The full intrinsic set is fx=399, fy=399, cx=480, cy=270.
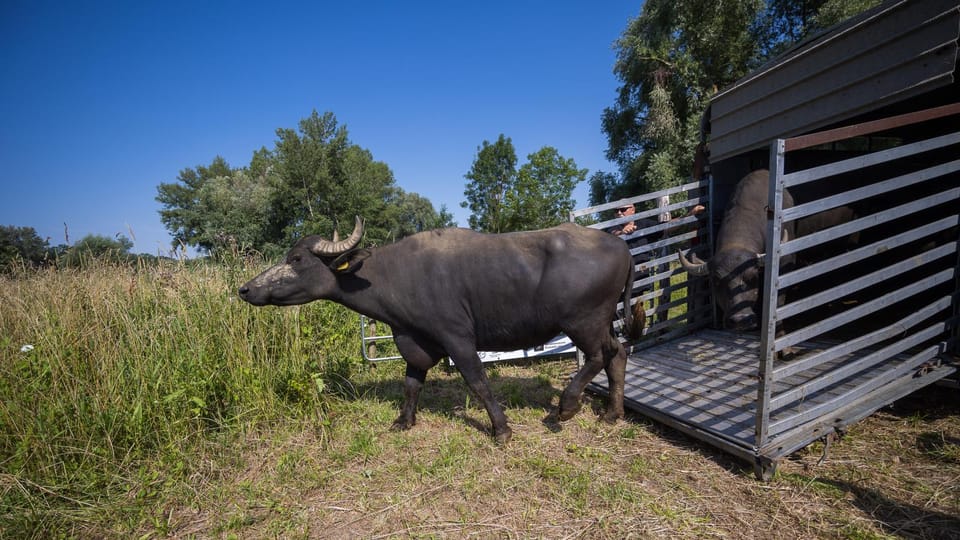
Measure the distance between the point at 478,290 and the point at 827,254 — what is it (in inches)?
224

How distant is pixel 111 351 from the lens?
4.39 metres

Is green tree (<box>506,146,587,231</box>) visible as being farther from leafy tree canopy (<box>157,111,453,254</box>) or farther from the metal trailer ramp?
the metal trailer ramp

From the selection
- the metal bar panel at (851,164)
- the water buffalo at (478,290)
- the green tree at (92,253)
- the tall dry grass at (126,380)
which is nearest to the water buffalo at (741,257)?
the metal bar panel at (851,164)

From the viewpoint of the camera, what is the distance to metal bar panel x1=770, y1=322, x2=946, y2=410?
11.1ft

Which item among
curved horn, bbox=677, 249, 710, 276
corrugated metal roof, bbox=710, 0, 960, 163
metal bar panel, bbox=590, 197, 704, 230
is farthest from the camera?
metal bar panel, bbox=590, 197, 704, 230

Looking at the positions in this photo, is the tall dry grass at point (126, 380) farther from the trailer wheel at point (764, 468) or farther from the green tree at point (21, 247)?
the trailer wheel at point (764, 468)

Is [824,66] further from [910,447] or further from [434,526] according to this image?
[434,526]

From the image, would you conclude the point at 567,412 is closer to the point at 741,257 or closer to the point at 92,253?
the point at 741,257

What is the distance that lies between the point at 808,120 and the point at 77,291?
976 cm

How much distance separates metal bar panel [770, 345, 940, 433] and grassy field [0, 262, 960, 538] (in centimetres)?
43

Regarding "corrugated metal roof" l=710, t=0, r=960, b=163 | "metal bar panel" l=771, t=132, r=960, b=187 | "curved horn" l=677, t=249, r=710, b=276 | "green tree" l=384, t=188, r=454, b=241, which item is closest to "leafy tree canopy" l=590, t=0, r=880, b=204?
"corrugated metal roof" l=710, t=0, r=960, b=163

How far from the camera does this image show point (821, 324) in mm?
3402

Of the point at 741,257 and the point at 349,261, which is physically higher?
the point at 349,261

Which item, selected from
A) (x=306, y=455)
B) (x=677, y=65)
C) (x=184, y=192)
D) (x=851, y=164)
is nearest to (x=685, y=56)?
(x=677, y=65)
